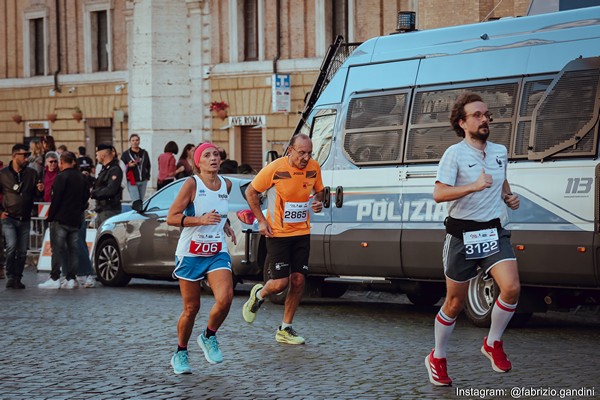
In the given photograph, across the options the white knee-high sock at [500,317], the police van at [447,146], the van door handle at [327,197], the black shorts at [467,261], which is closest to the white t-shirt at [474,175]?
the black shorts at [467,261]

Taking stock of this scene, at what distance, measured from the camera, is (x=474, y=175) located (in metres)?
9.68

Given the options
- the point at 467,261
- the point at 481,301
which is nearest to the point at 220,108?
the point at 481,301

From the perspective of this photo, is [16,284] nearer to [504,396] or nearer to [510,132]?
[510,132]

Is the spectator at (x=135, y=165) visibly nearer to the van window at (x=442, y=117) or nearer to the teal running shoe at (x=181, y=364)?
the van window at (x=442, y=117)

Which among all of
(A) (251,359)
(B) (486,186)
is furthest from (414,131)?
(B) (486,186)

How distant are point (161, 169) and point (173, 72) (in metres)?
13.8

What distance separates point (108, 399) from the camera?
31.6ft

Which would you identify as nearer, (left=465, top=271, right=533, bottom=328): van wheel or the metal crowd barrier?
(left=465, top=271, right=533, bottom=328): van wheel

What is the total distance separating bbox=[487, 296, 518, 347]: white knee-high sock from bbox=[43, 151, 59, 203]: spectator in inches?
541

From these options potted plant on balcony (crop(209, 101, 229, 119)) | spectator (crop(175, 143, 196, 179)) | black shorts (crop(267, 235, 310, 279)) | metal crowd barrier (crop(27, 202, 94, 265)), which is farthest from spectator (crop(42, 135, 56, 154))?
potted plant on balcony (crop(209, 101, 229, 119))

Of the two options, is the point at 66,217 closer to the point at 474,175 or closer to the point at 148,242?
the point at 148,242

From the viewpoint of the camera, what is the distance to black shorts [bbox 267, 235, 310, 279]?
1285cm

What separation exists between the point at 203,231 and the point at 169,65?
32466 mm

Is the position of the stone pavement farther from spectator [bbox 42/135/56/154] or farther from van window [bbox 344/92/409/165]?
spectator [bbox 42/135/56/154]
